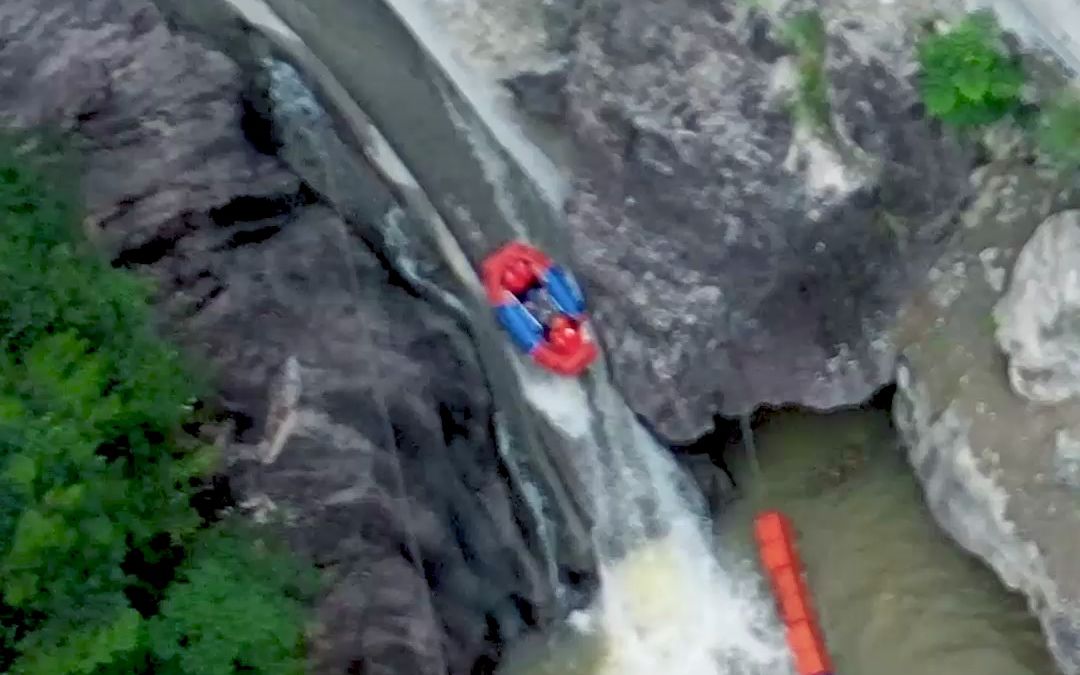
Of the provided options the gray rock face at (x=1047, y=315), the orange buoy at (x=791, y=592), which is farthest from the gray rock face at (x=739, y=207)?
the orange buoy at (x=791, y=592)

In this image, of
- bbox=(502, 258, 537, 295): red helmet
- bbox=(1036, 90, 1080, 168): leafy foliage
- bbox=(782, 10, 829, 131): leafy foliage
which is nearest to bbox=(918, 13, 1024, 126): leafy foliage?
bbox=(1036, 90, 1080, 168): leafy foliage

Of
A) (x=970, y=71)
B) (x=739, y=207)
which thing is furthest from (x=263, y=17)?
(x=970, y=71)

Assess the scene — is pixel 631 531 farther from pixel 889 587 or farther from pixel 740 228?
pixel 740 228

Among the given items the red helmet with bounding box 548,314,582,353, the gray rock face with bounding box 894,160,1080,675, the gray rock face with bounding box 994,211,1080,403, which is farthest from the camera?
the red helmet with bounding box 548,314,582,353

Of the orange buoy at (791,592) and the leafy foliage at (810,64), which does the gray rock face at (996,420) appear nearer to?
the orange buoy at (791,592)

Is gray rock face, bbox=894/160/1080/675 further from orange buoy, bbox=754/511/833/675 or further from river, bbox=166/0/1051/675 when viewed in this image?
orange buoy, bbox=754/511/833/675

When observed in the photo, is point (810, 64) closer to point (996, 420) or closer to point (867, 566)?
point (996, 420)

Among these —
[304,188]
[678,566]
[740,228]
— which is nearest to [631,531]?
[678,566]
